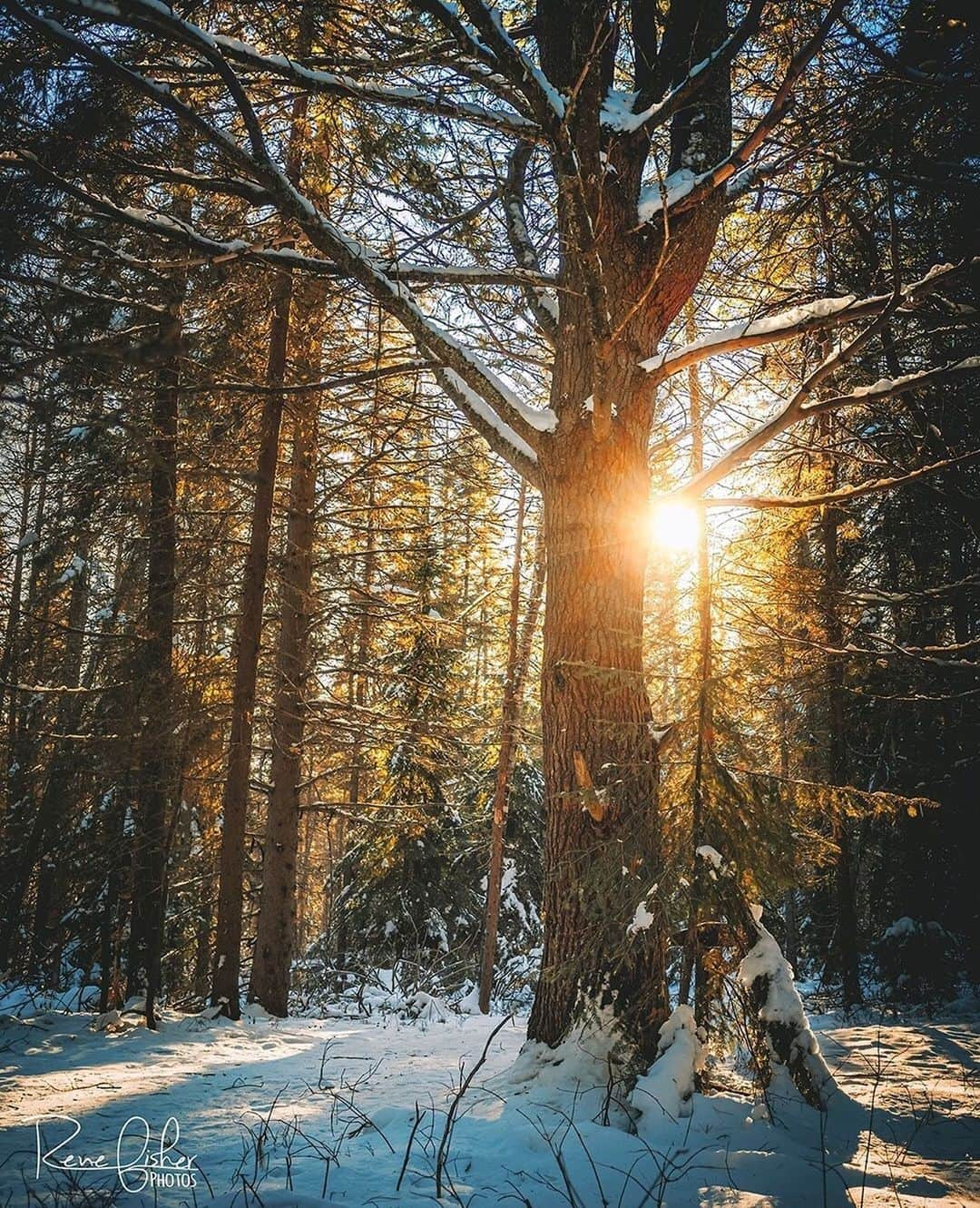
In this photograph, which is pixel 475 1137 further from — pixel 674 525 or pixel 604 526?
pixel 674 525

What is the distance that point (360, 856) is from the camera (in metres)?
13.4

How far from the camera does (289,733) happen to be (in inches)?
320

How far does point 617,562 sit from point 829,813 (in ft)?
6.74

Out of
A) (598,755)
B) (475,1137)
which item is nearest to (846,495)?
(598,755)

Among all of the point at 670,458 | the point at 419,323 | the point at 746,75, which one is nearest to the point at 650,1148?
the point at 419,323

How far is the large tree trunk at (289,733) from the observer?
7648 mm

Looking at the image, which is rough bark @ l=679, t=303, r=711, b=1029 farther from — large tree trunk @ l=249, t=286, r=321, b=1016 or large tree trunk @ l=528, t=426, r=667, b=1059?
large tree trunk @ l=249, t=286, r=321, b=1016

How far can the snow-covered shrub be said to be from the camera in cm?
873

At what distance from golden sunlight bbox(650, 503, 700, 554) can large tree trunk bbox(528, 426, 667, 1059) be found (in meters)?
0.21

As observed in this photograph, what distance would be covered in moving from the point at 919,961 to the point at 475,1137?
899cm

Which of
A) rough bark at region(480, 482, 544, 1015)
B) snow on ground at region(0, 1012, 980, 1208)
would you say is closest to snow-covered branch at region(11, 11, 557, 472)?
snow on ground at region(0, 1012, 980, 1208)

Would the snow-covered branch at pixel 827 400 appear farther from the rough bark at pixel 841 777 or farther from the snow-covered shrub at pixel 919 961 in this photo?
the snow-covered shrub at pixel 919 961

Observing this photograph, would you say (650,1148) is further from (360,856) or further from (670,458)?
(360,856)

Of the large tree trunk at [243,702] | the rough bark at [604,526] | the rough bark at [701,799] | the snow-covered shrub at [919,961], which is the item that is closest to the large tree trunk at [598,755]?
the rough bark at [604,526]
